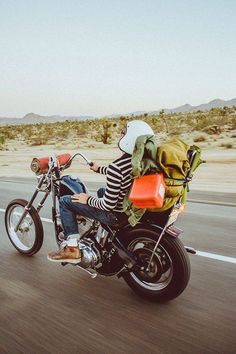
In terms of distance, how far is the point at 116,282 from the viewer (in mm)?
4602

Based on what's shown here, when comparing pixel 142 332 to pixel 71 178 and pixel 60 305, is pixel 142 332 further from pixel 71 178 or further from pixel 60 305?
pixel 71 178

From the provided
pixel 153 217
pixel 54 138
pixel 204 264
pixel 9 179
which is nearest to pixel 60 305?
pixel 153 217

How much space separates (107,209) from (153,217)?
0.47m

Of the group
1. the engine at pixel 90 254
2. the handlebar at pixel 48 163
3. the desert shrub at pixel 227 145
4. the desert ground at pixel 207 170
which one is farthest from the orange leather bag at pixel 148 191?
the desert shrub at pixel 227 145

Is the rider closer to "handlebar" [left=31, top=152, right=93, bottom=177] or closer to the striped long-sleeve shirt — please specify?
the striped long-sleeve shirt

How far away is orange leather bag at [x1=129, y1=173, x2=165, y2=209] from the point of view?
3406 mm

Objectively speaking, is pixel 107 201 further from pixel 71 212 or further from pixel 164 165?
pixel 164 165

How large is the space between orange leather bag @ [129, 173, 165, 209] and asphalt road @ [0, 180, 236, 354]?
3.58 feet

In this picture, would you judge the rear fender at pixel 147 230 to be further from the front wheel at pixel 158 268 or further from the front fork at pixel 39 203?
the front fork at pixel 39 203

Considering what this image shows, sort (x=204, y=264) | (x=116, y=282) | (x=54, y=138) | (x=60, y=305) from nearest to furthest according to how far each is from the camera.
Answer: (x=60, y=305), (x=116, y=282), (x=204, y=264), (x=54, y=138)

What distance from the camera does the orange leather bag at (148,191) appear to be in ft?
11.2

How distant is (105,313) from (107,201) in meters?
1.06

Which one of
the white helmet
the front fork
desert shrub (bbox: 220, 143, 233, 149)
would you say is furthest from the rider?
desert shrub (bbox: 220, 143, 233, 149)

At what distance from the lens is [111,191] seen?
3910mm
